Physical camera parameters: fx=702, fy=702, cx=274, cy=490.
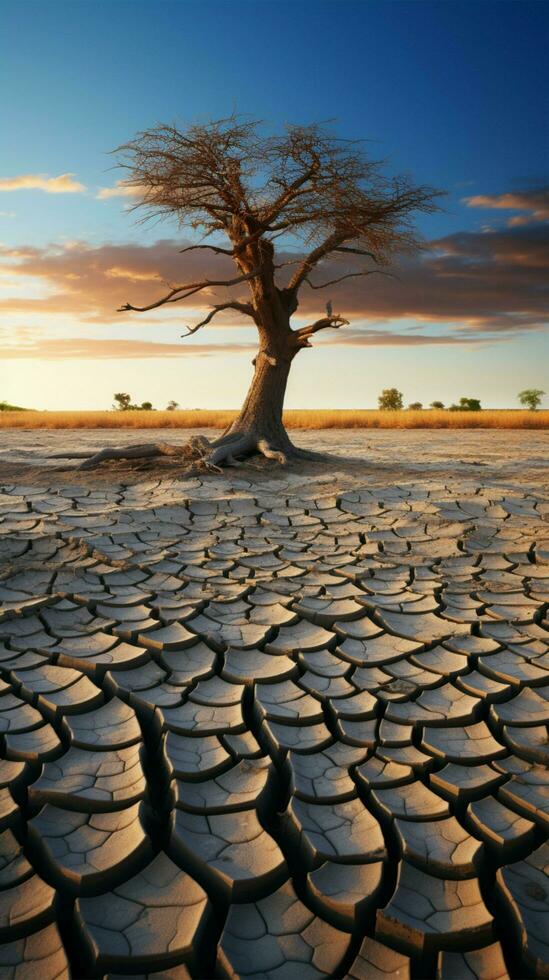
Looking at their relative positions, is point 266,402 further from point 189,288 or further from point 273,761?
point 273,761

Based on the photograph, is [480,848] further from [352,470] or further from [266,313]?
[266,313]

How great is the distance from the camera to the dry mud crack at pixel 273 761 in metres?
2.06

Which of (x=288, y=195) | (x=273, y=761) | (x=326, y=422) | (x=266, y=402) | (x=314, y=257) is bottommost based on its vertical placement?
(x=273, y=761)

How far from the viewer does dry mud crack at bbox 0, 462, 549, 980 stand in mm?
2061

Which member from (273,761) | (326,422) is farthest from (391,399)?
(273,761)

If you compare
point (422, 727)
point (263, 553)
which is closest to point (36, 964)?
point (422, 727)

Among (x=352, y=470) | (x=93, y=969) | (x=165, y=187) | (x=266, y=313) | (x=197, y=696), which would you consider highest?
(x=165, y=187)

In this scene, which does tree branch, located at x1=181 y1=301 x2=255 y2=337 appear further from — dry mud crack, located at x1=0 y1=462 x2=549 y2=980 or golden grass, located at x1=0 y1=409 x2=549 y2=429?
golden grass, located at x1=0 y1=409 x2=549 y2=429

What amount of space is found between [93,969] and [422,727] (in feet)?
5.43

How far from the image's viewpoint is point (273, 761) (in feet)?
9.31

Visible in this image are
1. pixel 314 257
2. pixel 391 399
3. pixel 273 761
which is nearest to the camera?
pixel 273 761

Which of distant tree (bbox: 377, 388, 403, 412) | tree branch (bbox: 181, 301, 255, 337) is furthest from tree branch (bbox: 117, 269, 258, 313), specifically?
distant tree (bbox: 377, 388, 403, 412)

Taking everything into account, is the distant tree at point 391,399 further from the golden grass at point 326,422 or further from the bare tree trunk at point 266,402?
the bare tree trunk at point 266,402

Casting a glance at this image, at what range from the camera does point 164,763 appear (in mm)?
2818
